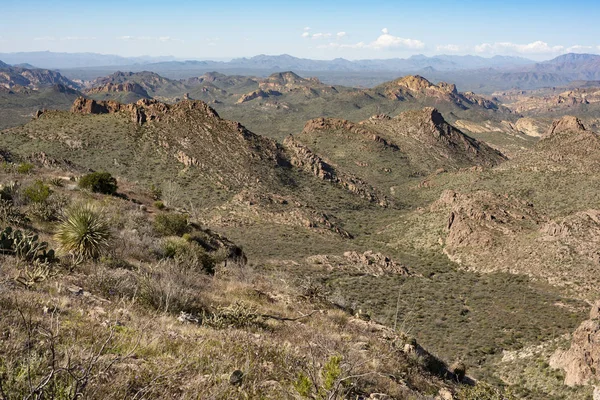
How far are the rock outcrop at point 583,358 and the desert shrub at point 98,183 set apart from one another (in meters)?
27.2

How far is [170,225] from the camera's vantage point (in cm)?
1952

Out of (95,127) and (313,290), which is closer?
(313,290)

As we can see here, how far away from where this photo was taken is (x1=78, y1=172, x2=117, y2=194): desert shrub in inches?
889

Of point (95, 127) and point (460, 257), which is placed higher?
point (95, 127)

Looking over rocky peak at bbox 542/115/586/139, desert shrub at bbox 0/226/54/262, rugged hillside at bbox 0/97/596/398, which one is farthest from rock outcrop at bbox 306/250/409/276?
rocky peak at bbox 542/115/586/139

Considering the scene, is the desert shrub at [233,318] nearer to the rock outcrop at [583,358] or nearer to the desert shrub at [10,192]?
the desert shrub at [10,192]

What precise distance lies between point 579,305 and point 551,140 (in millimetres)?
54841

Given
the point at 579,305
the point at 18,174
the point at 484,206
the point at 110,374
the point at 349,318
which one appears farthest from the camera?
the point at 484,206

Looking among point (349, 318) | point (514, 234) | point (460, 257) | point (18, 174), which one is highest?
point (18, 174)

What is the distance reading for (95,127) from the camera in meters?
69.7

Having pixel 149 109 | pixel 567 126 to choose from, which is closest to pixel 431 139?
pixel 567 126

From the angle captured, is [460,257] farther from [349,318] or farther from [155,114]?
[155,114]

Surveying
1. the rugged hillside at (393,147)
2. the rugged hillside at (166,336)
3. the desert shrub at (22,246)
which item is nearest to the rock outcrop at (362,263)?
the rugged hillside at (166,336)

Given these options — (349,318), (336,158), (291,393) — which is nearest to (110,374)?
(291,393)
